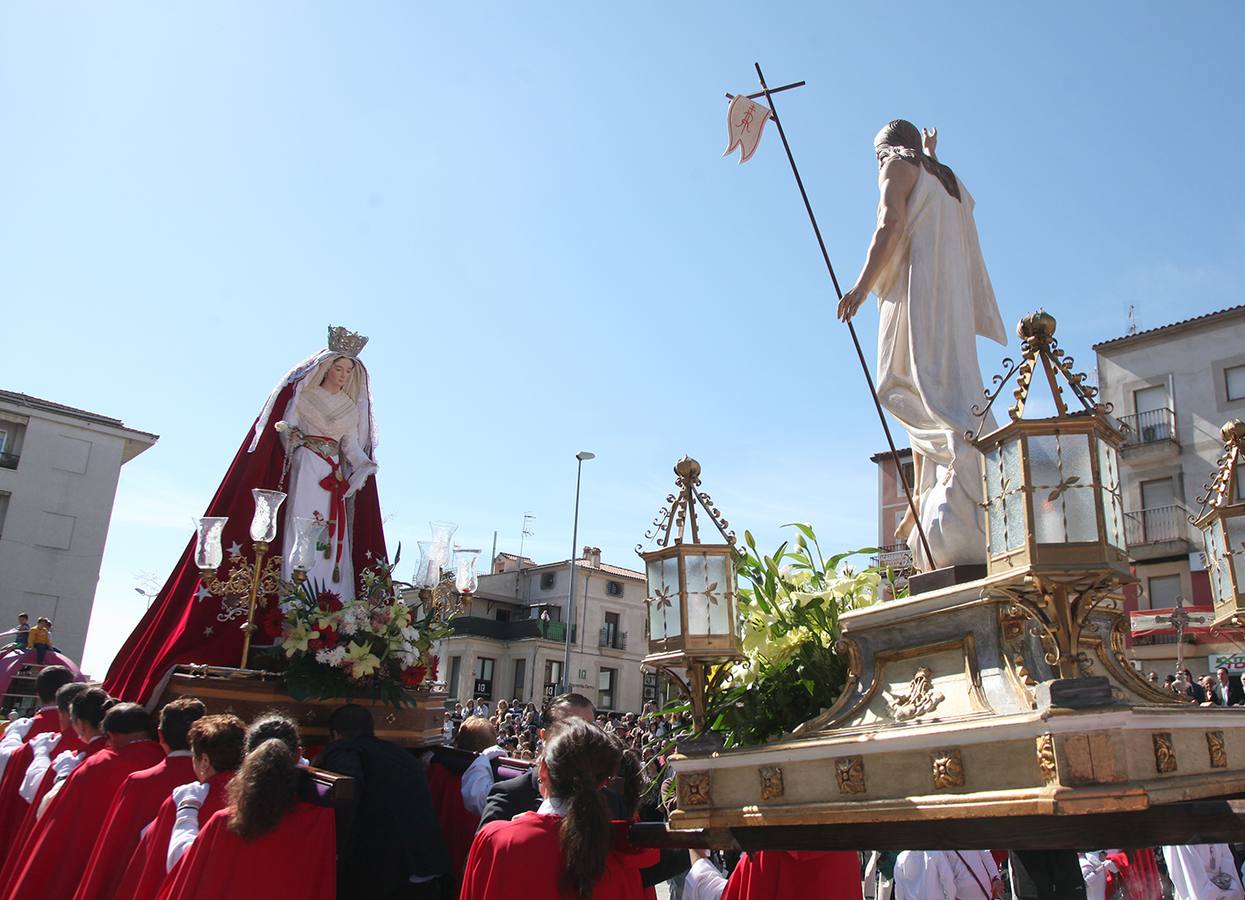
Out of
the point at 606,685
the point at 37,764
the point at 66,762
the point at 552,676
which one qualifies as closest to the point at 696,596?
the point at 66,762

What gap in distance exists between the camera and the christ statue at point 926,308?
155 inches

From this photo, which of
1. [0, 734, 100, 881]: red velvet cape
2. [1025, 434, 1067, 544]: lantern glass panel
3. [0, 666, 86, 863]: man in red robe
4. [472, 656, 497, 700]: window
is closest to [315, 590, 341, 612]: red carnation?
[0, 734, 100, 881]: red velvet cape

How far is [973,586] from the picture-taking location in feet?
9.76

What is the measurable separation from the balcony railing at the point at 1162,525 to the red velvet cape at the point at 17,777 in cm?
2605

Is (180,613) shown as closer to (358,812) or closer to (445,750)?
(445,750)

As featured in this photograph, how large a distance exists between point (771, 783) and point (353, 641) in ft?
10.2

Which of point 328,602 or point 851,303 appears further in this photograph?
point 328,602

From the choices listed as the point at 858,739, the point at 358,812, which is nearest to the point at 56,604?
the point at 358,812

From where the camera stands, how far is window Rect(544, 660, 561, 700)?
46.0 meters

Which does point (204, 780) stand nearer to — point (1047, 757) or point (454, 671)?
point (1047, 757)

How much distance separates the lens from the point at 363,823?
4383 millimetres

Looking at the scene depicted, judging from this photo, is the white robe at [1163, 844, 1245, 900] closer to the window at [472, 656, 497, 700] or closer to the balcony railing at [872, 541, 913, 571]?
the balcony railing at [872, 541, 913, 571]

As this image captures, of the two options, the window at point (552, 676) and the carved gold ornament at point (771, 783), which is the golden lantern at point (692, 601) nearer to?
the carved gold ornament at point (771, 783)

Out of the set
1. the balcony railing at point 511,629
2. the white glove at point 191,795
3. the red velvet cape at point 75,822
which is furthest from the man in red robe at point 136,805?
the balcony railing at point 511,629
